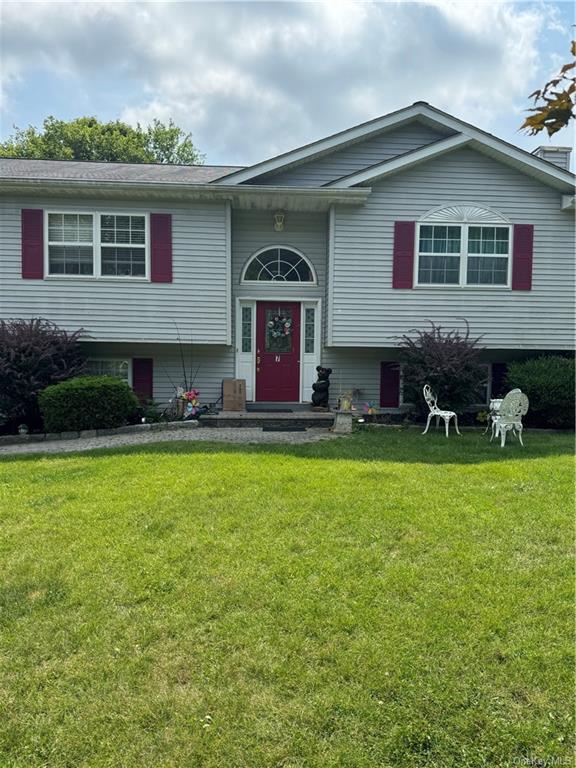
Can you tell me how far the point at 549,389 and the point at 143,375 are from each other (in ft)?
26.9

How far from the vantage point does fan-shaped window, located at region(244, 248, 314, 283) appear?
1083 centimetres

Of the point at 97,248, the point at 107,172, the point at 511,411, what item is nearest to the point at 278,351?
the point at 97,248

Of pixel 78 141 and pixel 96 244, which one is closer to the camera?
pixel 96 244

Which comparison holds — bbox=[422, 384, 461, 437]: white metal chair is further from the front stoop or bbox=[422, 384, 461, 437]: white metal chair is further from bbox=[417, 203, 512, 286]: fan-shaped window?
bbox=[417, 203, 512, 286]: fan-shaped window

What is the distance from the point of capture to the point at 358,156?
Result: 11.0 metres

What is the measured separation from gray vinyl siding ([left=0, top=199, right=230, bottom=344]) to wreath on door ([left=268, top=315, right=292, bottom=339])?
1.18 metres

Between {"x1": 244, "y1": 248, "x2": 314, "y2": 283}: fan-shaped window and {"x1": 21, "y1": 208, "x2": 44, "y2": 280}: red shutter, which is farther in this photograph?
{"x1": 244, "y1": 248, "x2": 314, "y2": 283}: fan-shaped window

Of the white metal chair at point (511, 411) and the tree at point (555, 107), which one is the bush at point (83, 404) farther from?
the tree at point (555, 107)

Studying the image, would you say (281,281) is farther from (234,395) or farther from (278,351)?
(234,395)

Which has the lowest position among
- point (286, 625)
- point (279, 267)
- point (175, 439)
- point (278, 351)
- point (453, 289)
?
point (286, 625)

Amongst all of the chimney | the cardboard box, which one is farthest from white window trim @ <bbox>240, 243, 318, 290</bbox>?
the chimney

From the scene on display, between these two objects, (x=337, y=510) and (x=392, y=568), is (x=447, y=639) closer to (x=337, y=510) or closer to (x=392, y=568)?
(x=392, y=568)

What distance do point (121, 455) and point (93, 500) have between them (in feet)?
6.59

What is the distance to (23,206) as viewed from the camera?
9.75 metres
